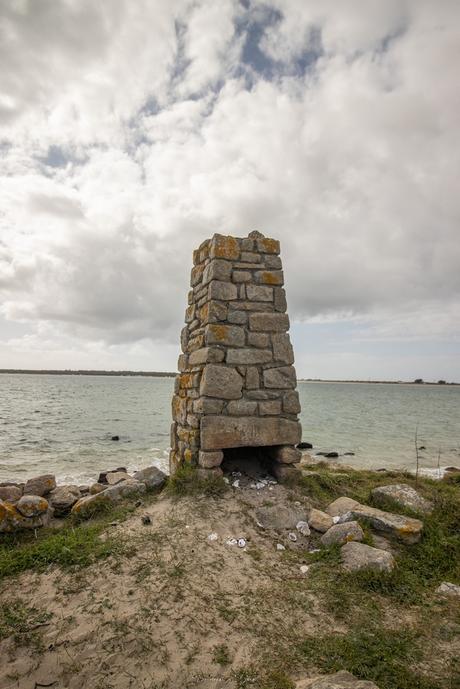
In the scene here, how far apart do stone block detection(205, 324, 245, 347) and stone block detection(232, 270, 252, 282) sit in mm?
822

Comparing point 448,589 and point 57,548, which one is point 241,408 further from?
point 448,589

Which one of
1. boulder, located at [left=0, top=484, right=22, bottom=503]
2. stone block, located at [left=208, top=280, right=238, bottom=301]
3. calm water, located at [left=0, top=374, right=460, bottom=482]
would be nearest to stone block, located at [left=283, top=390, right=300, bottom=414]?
stone block, located at [left=208, top=280, right=238, bottom=301]

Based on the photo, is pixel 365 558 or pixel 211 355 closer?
pixel 365 558

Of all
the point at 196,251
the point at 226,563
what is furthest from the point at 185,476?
the point at 196,251

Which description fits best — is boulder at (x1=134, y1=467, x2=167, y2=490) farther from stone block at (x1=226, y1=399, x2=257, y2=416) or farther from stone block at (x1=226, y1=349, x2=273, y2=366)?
stone block at (x1=226, y1=349, x2=273, y2=366)

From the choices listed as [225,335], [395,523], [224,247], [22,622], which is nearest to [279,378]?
[225,335]

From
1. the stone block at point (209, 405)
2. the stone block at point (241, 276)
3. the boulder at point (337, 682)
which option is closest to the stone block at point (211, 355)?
the stone block at point (209, 405)

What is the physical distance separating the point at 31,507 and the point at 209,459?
2641mm

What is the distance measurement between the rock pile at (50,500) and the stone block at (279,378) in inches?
→ 101

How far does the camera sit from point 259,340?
6.51 meters

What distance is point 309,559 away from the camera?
181 inches

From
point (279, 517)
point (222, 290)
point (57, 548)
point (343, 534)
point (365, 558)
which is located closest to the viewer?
point (365, 558)

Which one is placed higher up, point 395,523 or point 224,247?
point 224,247

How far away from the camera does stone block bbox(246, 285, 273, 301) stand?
6.59 m
